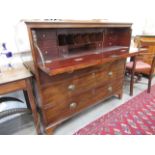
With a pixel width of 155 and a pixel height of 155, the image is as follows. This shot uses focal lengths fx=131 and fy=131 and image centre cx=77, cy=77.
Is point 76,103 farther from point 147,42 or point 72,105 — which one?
point 147,42

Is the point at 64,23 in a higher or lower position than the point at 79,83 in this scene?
higher

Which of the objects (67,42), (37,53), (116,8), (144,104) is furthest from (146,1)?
(37,53)

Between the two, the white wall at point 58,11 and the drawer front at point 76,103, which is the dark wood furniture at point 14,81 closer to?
the drawer front at point 76,103

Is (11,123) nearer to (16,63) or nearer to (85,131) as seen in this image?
(16,63)

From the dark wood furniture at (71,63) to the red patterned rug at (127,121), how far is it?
0.26 meters

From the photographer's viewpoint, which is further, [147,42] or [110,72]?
[147,42]

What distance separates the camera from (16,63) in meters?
1.50

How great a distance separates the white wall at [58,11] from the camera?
4.35 ft

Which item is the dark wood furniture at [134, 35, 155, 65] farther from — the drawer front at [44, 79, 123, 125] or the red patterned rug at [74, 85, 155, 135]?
the drawer front at [44, 79, 123, 125]

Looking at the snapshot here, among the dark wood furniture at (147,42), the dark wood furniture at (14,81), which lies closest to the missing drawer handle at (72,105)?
the dark wood furniture at (14,81)

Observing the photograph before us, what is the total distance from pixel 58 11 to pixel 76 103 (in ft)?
3.65

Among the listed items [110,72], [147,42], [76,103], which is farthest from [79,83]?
[147,42]

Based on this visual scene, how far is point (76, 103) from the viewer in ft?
4.87
